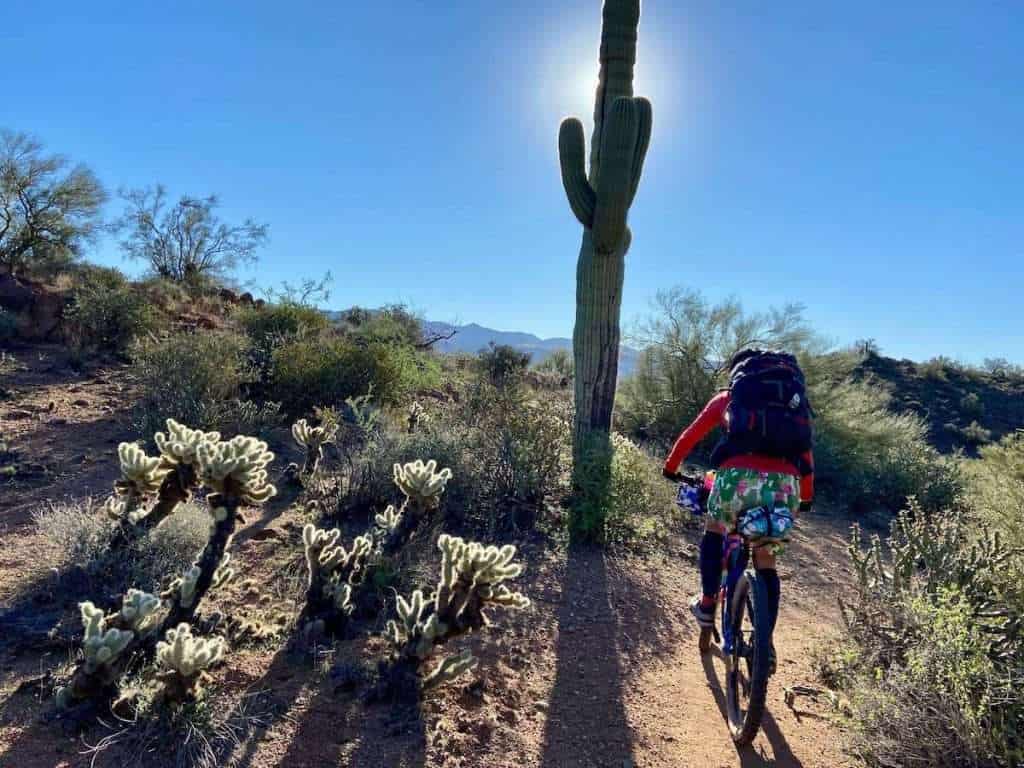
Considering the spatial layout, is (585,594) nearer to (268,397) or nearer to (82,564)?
(82,564)

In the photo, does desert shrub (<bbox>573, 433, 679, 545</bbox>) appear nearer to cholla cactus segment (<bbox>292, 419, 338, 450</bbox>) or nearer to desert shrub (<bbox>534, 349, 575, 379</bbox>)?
cholla cactus segment (<bbox>292, 419, 338, 450</bbox>)

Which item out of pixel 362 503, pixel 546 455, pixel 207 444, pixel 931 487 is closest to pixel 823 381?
pixel 931 487

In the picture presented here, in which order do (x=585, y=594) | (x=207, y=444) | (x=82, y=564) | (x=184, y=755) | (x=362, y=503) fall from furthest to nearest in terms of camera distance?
1. (x=362, y=503)
2. (x=585, y=594)
3. (x=82, y=564)
4. (x=207, y=444)
5. (x=184, y=755)

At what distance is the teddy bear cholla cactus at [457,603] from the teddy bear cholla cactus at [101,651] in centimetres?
116

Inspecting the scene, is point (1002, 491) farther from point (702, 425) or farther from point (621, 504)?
point (702, 425)

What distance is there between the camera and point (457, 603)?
276 centimetres

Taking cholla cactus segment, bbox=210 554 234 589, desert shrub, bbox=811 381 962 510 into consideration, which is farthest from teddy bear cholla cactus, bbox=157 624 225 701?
desert shrub, bbox=811 381 962 510

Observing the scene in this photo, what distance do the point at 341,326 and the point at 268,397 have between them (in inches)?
243

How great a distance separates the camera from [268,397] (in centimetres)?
797

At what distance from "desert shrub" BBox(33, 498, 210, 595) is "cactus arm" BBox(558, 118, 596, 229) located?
524 centimetres

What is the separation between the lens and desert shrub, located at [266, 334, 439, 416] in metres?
7.89

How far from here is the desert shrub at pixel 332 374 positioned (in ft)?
25.9

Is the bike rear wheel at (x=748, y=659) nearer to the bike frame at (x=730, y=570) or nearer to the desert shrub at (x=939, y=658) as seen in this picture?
the bike frame at (x=730, y=570)

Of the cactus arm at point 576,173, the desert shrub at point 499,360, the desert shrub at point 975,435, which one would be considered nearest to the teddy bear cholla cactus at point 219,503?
the cactus arm at point 576,173
